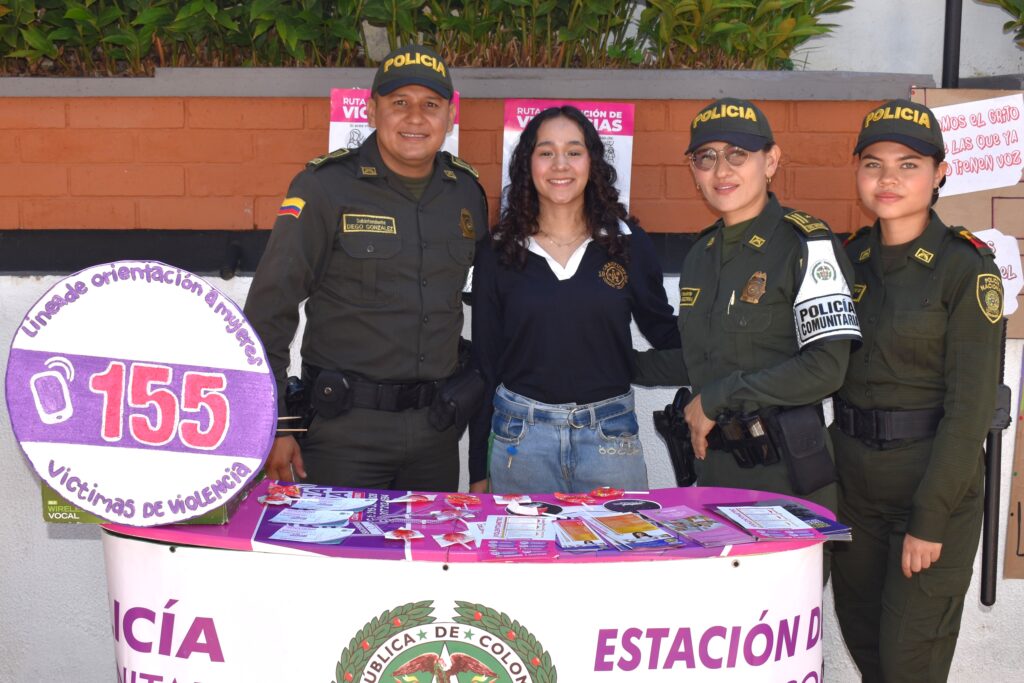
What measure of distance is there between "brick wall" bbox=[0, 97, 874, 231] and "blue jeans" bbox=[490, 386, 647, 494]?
1043 millimetres

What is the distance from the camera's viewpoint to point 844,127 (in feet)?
10.8

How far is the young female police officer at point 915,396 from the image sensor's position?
2271 millimetres

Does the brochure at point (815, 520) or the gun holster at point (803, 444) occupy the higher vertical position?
the gun holster at point (803, 444)

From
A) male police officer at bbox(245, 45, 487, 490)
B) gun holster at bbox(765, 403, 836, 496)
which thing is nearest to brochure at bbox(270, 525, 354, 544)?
male police officer at bbox(245, 45, 487, 490)

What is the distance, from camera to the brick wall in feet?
10.6

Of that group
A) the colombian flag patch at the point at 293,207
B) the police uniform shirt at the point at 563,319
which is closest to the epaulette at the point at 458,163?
the police uniform shirt at the point at 563,319

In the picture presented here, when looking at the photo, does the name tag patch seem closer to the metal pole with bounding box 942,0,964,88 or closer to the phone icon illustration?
the phone icon illustration

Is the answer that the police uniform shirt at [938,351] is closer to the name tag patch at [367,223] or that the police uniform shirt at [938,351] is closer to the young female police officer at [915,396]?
the young female police officer at [915,396]

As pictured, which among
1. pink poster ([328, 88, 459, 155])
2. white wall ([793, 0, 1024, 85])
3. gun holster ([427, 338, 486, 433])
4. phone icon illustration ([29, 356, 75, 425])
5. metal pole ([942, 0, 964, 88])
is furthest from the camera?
Result: white wall ([793, 0, 1024, 85])

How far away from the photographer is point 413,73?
2670mm

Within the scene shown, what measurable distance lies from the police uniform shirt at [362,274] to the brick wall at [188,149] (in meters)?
0.57

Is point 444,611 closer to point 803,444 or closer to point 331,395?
point 331,395

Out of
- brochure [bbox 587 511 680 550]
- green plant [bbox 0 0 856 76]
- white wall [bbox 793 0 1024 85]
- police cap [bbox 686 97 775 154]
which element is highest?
white wall [bbox 793 0 1024 85]

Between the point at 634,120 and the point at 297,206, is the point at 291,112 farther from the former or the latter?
the point at 634,120
